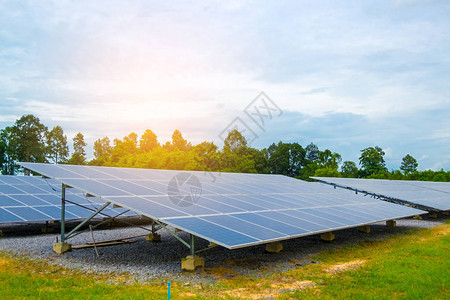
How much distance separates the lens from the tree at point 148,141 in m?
86.4

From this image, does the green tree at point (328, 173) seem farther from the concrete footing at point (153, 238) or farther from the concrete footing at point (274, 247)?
the concrete footing at point (274, 247)

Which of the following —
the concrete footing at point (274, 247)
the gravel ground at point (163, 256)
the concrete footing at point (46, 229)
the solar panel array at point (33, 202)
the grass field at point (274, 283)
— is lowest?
the concrete footing at point (46, 229)

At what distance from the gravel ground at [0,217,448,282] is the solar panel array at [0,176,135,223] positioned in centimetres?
100

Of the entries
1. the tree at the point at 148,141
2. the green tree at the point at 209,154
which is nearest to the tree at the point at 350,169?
the green tree at the point at 209,154

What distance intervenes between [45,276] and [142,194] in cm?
405

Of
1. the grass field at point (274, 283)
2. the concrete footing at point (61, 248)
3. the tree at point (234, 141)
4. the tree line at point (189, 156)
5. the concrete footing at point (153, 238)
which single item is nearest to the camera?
the grass field at point (274, 283)

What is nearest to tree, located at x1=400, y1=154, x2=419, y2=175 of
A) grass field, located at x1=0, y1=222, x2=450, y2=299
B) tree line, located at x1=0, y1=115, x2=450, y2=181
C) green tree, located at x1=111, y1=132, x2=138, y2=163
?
tree line, located at x1=0, y1=115, x2=450, y2=181

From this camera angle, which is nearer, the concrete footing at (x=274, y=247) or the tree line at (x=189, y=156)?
the concrete footing at (x=274, y=247)

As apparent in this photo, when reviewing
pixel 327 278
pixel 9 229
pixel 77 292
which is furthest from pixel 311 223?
pixel 9 229

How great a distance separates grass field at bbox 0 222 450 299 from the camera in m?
9.11

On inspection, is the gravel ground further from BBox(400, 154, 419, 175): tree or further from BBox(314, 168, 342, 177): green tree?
BBox(400, 154, 419, 175): tree

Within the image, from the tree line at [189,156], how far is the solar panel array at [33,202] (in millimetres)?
36197

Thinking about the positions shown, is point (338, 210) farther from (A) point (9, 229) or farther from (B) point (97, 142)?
(B) point (97, 142)

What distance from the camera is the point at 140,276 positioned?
34.8 feet
